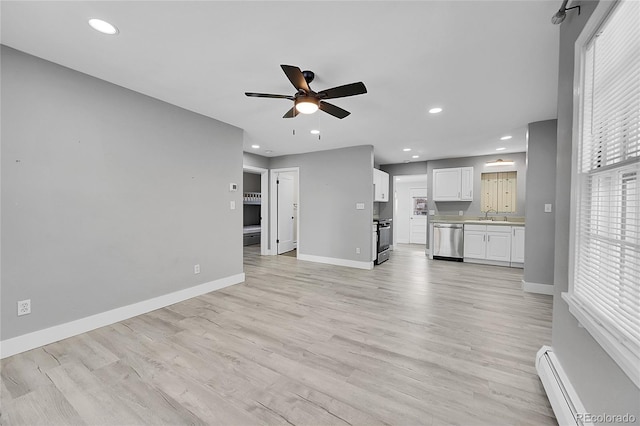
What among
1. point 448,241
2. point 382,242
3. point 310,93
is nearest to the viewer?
point 310,93

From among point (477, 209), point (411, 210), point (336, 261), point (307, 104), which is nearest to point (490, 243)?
point (477, 209)

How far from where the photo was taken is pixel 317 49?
203 centimetres

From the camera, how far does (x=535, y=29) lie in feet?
5.83

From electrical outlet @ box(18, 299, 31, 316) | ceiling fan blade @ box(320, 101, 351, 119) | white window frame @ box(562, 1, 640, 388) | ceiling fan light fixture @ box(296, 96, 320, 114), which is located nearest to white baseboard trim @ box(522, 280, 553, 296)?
white window frame @ box(562, 1, 640, 388)

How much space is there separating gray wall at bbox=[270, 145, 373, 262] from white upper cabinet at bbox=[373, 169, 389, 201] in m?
0.52

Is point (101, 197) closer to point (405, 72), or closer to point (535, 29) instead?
point (405, 72)

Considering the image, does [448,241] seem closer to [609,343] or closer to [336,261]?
[336,261]

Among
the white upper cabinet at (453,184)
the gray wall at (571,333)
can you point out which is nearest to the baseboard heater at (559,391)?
the gray wall at (571,333)

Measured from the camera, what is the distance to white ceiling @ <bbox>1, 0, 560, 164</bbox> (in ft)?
5.41

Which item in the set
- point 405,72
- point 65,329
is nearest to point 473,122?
point 405,72

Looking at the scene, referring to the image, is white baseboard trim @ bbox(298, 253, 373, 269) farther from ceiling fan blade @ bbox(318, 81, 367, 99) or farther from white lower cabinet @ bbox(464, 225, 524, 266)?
ceiling fan blade @ bbox(318, 81, 367, 99)

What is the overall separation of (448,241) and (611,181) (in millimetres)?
5316

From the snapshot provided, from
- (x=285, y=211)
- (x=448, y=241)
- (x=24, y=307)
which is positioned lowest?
(x=24, y=307)

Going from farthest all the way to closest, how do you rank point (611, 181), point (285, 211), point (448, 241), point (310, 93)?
point (285, 211)
point (448, 241)
point (310, 93)
point (611, 181)
